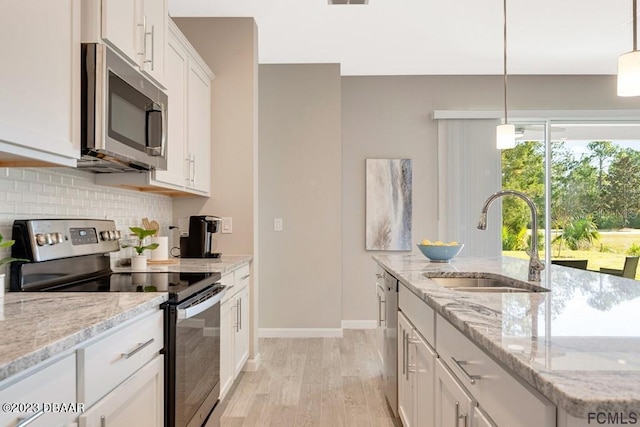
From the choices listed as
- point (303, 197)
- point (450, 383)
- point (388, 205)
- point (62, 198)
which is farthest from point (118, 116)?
point (388, 205)

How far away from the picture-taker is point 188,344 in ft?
6.00

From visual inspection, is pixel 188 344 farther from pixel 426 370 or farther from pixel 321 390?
pixel 321 390

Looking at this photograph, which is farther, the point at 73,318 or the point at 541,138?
the point at 541,138

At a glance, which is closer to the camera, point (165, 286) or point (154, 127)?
point (165, 286)

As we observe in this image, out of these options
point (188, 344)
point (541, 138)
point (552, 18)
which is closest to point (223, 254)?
point (188, 344)

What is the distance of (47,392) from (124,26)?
4.77ft

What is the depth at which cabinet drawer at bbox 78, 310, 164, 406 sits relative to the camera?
112 cm

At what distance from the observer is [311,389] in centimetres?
305

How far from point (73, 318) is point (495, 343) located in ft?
3.42

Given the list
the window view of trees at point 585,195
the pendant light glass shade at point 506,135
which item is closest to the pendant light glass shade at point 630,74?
the pendant light glass shade at point 506,135

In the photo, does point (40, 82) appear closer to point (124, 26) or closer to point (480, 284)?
point (124, 26)

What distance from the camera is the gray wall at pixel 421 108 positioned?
16.0 feet

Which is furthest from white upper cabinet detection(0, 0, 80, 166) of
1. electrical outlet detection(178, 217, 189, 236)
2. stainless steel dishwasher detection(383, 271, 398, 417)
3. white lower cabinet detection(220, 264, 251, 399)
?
electrical outlet detection(178, 217, 189, 236)

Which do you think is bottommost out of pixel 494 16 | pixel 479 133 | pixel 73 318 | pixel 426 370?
pixel 426 370
